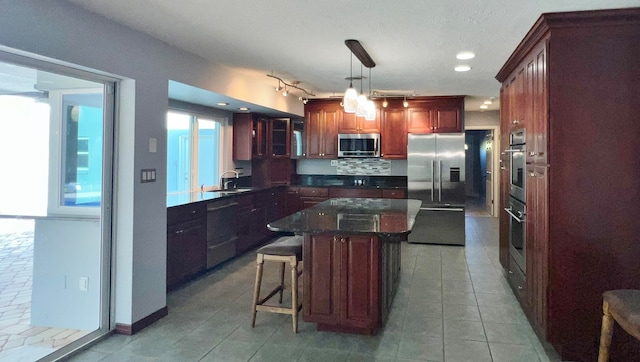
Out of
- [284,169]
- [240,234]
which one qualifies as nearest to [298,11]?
[240,234]

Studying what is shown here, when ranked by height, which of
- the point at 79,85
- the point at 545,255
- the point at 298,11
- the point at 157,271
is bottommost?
the point at 157,271

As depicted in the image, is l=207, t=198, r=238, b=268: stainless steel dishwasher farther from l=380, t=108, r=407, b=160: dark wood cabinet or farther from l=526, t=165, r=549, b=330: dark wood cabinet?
l=526, t=165, r=549, b=330: dark wood cabinet

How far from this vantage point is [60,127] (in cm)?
300

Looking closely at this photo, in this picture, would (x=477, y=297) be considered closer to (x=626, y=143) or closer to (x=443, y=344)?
(x=443, y=344)

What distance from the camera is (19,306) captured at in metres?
2.88

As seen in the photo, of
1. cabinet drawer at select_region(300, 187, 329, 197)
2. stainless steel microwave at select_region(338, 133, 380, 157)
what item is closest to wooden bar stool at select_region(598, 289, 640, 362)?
stainless steel microwave at select_region(338, 133, 380, 157)

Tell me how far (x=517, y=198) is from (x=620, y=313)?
1657mm

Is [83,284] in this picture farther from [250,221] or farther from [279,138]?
[279,138]

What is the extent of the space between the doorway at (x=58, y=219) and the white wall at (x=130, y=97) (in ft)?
0.40

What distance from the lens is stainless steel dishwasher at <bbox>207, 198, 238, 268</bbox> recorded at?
4555mm

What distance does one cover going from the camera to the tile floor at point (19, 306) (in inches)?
105

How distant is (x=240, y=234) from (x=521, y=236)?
10.8ft

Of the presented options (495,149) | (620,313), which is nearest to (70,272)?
(620,313)

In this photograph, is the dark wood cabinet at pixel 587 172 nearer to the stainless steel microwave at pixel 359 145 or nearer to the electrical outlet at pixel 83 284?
the electrical outlet at pixel 83 284
